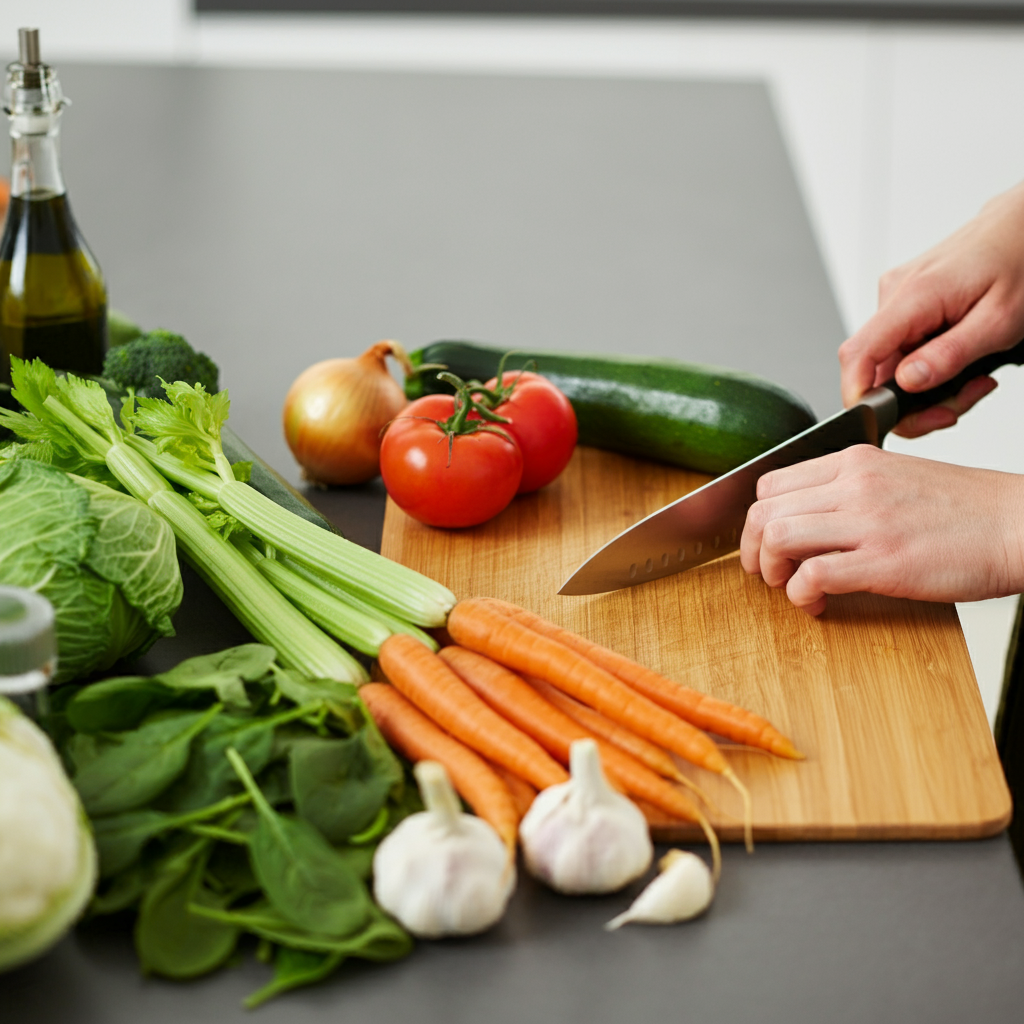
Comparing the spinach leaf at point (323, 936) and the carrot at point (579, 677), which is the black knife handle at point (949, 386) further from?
the spinach leaf at point (323, 936)

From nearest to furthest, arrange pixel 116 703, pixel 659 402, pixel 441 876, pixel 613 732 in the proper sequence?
pixel 441 876 → pixel 116 703 → pixel 613 732 → pixel 659 402

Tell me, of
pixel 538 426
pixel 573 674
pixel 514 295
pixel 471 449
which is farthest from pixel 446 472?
pixel 514 295

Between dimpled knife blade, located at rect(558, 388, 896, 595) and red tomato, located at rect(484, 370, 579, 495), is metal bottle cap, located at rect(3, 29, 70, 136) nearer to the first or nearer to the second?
red tomato, located at rect(484, 370, 579, 495)

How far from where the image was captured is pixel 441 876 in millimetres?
901

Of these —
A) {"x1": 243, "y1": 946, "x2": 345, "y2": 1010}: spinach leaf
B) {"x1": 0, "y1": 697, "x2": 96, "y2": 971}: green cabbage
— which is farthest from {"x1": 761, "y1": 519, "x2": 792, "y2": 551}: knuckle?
{"x1": 0, "y1": 697, "x2": 96, "y2": 971}: green cabbage

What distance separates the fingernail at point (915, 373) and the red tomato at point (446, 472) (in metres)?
0.52

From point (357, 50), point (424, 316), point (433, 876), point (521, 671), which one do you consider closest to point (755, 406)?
point (521, 671)

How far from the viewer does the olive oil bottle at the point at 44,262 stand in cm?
151

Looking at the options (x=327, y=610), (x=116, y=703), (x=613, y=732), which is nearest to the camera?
(x=116, y=703)

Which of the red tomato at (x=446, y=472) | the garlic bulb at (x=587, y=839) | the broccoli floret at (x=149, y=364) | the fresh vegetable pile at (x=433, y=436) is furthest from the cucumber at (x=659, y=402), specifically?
the garlic bulb at (x=587, y=839)

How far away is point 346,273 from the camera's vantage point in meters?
2.35

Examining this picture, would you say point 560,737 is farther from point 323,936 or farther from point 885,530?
point 885,530

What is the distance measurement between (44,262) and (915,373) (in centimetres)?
114

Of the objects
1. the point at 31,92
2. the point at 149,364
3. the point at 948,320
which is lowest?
the point at 149,364
